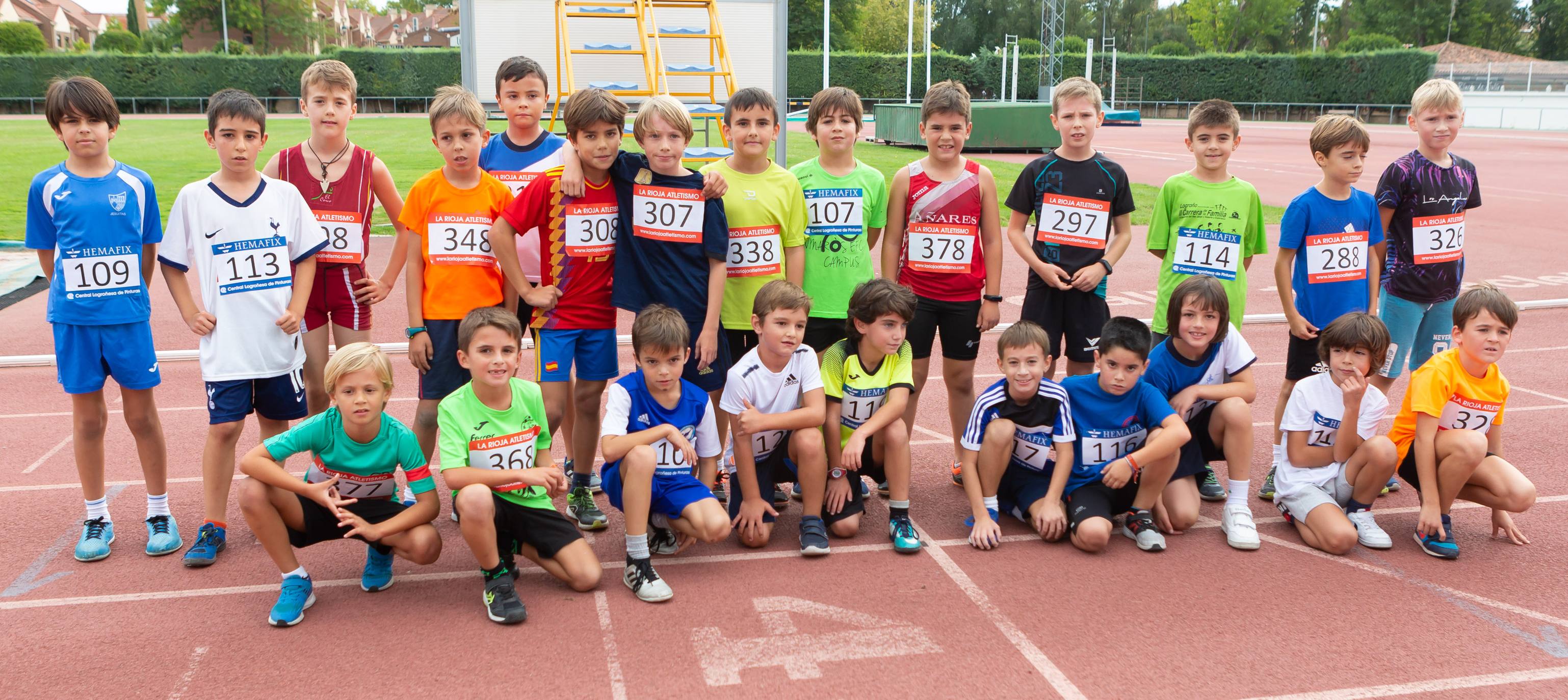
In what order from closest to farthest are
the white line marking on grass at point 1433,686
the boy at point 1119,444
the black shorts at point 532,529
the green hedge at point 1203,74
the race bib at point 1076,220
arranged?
the white line marking on grass at point 1433,686 → the black shorts at point 532,529 → the boy at point 1119,444 → the race bib at point 1076,220 → the green hedge at point 1203,74

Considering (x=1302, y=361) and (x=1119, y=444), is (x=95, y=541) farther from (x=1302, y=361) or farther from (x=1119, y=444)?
(x=1302, y=361)

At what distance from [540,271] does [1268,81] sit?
2060 inches

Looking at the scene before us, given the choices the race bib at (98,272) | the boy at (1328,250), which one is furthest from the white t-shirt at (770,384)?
the race bib at (98,272)

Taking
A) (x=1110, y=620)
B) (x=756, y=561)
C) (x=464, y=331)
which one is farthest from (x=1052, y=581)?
(x=464, y=331)

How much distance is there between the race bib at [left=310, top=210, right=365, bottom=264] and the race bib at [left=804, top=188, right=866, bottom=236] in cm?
194

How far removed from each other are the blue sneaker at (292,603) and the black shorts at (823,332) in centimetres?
221

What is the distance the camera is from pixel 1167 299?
4906 millimetres

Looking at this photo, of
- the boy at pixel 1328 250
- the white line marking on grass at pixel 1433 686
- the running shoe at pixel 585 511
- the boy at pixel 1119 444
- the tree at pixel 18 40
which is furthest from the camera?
the tree at pixel 18 40

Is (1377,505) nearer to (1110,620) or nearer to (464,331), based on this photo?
(1110,620)

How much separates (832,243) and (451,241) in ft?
5.34

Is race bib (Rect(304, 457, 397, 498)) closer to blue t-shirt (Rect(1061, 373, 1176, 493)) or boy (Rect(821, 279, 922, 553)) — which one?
boy (Rect(821, 279, 922, 553))

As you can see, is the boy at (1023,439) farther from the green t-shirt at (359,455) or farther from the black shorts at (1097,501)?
the green t-shirt at (359,455)

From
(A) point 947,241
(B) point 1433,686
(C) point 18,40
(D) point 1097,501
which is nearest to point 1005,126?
(A) point 947,241

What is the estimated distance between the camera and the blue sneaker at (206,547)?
388cm
